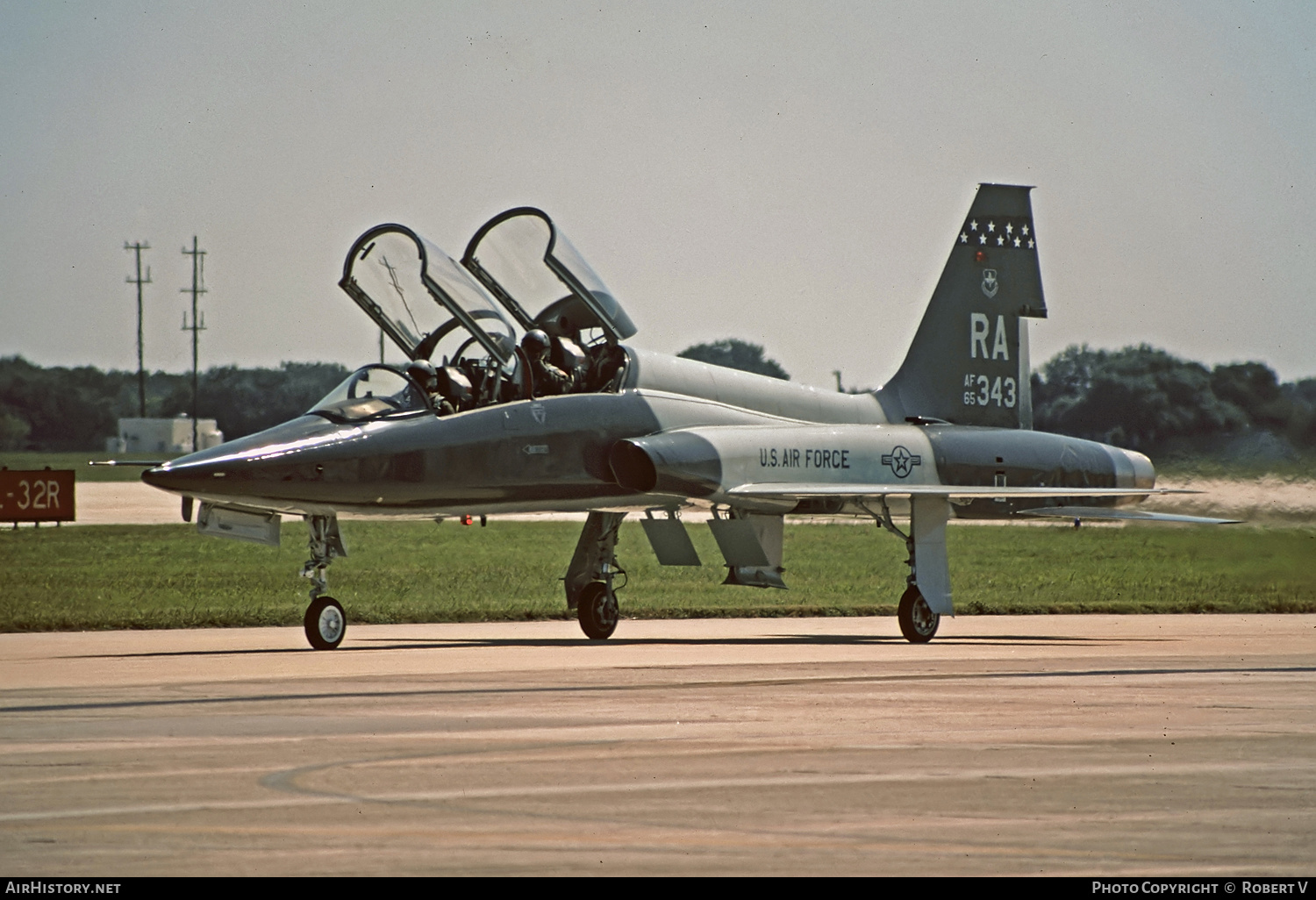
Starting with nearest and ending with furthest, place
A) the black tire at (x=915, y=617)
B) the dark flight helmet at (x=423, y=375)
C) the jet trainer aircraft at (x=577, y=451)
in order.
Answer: the jet trainer aircraft at (x=577, y=451)
the dark flight helmet at (x=423, y=375)
the black tire at (x=915, y=617)

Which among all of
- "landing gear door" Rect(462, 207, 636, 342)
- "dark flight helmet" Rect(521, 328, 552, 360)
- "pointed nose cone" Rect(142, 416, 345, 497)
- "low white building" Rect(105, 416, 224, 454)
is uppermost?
"low white building" Rect(105, 416, 224, 454)

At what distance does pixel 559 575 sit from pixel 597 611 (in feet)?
45.1

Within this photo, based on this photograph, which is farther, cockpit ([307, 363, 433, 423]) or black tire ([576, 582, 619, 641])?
black tire ([576, 582, 619, 641])

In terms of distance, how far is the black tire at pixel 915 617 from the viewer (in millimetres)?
19344

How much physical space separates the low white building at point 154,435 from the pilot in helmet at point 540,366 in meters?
76.6

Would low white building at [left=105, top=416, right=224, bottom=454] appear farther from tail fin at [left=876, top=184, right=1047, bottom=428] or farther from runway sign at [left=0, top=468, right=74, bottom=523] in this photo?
tail fin at [left=876, top=184, right=1047, bottom=428]

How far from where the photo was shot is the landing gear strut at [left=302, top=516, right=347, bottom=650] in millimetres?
17109

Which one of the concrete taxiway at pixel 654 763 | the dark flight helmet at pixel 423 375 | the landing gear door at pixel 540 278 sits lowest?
the concrete taxiway at pixel 654 763

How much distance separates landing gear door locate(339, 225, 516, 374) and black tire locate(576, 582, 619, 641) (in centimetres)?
291

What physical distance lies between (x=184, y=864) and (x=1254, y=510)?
53.3 ft

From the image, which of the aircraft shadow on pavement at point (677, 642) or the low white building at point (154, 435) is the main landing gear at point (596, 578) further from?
the low white building at point (154, 435)
